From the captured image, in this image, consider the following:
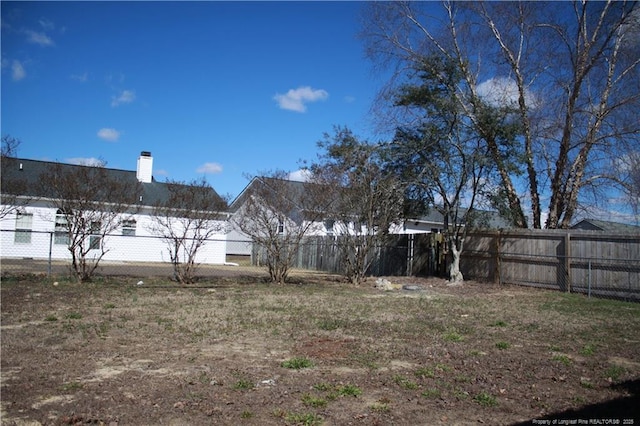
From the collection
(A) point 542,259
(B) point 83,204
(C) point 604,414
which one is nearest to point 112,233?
(B) point 83,204

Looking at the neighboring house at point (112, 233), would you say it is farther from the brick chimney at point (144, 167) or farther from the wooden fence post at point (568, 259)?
the wooden fence post at point (568, 259)

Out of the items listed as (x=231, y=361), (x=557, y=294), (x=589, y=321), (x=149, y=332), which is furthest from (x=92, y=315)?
(x=557, y=294)

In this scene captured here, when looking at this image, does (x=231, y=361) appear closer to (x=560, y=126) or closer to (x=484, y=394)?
(x=484, y=394)

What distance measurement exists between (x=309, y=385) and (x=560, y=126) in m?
16.5

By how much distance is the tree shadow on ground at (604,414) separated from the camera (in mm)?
4188

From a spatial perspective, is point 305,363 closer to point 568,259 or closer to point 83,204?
point 83,204

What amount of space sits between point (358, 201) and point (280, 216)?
2757 millimetres

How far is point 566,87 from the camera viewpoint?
18031 millimetres

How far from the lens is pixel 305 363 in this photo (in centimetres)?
579

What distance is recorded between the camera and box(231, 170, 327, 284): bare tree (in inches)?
603

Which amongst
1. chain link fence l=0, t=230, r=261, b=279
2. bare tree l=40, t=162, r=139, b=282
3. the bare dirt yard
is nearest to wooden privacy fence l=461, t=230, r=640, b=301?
the bare dirt yard

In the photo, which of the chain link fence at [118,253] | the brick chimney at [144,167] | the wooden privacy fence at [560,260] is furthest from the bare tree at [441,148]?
the brick chimney at [144,167]

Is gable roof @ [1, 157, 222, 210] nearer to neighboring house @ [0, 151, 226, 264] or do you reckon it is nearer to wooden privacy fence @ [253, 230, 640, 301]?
neighboring house @ [0, 151, 226, 264]

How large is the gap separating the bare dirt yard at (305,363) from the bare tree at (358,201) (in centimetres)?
567
